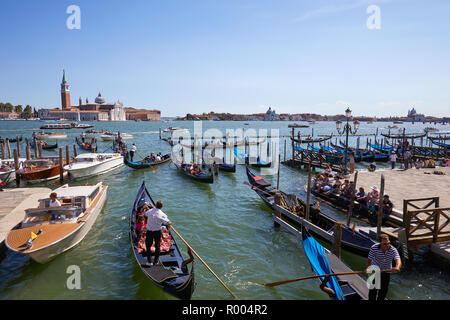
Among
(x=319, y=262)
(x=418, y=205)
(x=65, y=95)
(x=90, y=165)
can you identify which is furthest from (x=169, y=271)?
(x=65, y=95)

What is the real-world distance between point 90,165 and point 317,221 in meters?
14.4

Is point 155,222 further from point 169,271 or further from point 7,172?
point 7,172

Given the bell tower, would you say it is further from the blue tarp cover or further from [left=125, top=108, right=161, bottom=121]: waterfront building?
the blue tarp cover

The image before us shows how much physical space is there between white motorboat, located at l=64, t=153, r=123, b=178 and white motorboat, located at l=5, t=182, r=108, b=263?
848cm

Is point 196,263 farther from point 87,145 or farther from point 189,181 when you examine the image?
point 87,145

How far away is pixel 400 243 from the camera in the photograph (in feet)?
24.0

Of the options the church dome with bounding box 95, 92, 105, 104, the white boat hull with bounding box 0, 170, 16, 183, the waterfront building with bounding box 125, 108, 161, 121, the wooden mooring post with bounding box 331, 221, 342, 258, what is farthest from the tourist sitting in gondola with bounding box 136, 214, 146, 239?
the waterfront building with bounding box 125, 108, 161, 121

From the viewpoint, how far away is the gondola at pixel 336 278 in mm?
5478

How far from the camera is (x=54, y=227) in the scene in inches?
319

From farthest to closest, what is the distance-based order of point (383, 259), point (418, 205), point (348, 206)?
point (348, 206) < point (418, 205) < point (383, 259)

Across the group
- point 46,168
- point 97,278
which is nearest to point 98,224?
point 97,278

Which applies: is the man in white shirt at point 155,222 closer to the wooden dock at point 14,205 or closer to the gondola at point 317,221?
the gondola at point 317,221

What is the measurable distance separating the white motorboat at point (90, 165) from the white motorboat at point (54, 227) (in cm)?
848
